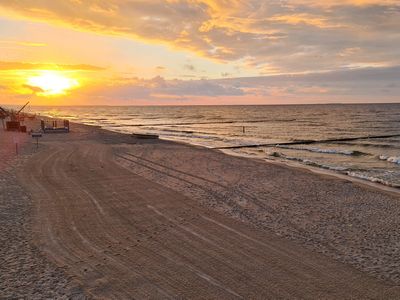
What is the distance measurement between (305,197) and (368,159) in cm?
1878

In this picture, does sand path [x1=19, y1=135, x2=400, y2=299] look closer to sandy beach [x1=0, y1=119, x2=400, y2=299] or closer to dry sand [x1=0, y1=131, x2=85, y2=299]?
sandy beach [x1=0, y1=119, x2=400, y2=299]

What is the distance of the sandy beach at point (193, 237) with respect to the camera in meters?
8.16

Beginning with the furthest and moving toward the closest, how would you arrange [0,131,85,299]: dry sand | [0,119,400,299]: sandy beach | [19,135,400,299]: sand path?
[0,119,400,299]: sandy beach → [19,135,400,299]: sand path → [0,131,85,299]: dry sand

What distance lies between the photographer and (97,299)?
24.6ft

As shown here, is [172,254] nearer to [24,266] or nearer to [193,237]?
[193,237]

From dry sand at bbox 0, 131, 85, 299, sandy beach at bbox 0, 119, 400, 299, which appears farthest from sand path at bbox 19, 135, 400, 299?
dry sand at bbox 0, 131, 85, 299

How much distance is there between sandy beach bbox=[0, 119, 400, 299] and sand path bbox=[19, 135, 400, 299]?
3 cm

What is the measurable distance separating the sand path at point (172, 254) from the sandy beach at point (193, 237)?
1.3 inches

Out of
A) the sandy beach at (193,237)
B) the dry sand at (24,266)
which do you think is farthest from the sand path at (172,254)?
the dry sand at (24,266)

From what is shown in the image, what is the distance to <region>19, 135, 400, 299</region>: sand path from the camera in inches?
317

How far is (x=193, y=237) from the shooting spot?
1097 centimetres

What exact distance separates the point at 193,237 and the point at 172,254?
4.37ft

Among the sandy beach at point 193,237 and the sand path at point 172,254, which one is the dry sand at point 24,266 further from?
the sand path at point 172,254

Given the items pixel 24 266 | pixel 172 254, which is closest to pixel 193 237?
pixel 172 254
